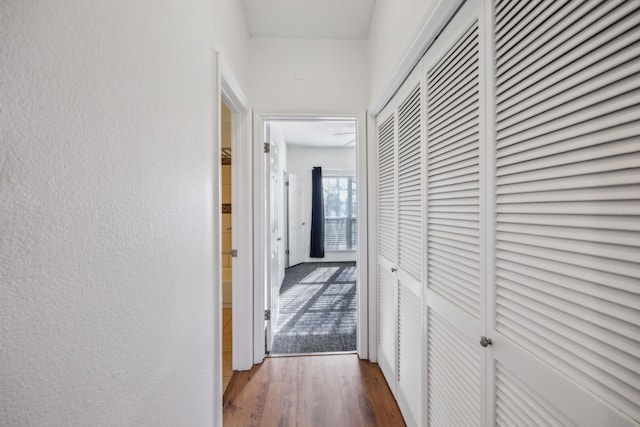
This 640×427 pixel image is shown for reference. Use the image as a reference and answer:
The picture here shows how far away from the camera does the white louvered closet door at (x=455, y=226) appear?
911 mm

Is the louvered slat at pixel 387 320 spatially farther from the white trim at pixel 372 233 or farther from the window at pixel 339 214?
the window at pixel 339 214

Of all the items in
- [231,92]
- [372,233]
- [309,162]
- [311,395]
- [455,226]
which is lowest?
[311,395]

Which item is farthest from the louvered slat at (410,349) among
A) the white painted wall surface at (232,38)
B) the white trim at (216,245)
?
the white painted wall surface at (232,38)

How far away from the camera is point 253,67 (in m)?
2.24

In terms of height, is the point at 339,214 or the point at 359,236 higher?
the point at 339,214

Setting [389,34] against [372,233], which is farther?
[372,233]

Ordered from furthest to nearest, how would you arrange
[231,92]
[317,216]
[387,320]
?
[317,216] → [387,320] → [231,92]

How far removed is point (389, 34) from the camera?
1680 mm

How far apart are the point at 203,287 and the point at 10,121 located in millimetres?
932

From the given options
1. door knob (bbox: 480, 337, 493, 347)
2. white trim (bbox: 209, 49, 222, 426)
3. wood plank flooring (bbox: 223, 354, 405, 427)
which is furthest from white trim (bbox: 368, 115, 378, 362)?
door knob (bbox: 480, 337, 493, 347)

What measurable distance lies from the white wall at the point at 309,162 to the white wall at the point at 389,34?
391 cm

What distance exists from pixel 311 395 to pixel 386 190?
154cm

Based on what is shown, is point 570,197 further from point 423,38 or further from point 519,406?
point 423,38

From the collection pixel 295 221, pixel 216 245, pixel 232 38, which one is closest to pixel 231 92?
pixel 232 38
